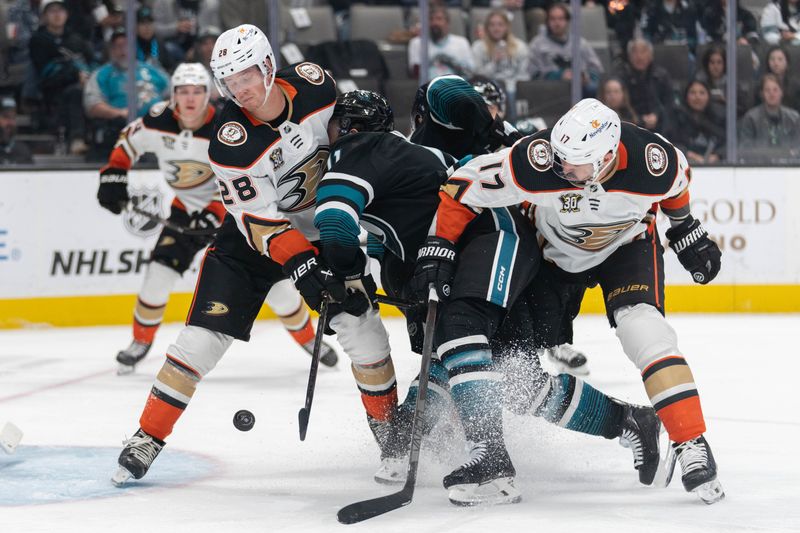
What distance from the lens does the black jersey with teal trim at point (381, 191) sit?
324 cm

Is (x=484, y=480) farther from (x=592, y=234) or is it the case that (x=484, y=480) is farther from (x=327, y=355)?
(x=327, y=355)

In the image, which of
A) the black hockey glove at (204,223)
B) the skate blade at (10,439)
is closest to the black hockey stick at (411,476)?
the skate blade at (10,439)

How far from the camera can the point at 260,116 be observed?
344 cm

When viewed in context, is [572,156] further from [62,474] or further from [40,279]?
[40,279]

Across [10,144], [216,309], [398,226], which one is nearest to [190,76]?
[10,144]

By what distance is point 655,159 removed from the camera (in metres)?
3.23

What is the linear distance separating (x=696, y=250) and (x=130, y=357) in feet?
9.62

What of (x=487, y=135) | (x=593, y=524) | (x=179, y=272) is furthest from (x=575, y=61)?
(x=593, y=524)

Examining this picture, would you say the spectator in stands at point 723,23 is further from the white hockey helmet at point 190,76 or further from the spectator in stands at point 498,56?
the white hockey helmet at point 190,76

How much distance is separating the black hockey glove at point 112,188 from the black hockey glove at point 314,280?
8.19 ft

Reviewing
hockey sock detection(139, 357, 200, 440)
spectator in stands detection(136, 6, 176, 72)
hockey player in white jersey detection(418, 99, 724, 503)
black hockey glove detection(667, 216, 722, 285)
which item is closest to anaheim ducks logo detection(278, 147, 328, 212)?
hockey player in white jersey detection(418, 99, 724, 503)

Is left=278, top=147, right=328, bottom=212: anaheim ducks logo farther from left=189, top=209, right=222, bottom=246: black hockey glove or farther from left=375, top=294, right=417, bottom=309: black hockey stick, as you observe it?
left=189, top=209, right=222, bottom=246: black hockey glove

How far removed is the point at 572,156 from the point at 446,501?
0.93 metres

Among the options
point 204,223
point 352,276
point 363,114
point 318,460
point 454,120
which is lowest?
point 318,460
